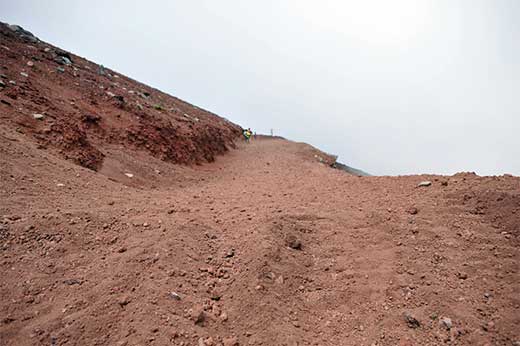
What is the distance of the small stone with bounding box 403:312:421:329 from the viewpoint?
233 cm

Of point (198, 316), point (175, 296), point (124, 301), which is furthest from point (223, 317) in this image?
point (124, 301)

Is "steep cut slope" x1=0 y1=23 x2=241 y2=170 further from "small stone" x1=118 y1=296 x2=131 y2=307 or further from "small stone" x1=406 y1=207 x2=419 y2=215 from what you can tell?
"small stone" x1=406 y1=207 x2=419 y2=215

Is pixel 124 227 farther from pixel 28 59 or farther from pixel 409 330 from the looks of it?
pixel 28 59

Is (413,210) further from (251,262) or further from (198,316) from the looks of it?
(198,316)

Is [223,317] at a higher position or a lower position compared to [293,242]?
lower

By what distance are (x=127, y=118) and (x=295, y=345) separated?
868 centimetres

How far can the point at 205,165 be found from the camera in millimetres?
10609

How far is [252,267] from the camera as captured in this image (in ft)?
9.68

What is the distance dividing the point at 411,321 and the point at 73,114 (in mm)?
8041

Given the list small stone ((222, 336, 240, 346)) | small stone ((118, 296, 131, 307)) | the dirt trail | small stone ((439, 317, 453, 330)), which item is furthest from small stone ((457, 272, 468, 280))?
small stone ((118, 296, 131, 307))

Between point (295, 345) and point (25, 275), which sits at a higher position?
point (295, 345)

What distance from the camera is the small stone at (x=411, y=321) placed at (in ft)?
7.64

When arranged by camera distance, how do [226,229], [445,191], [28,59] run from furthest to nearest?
1. [28,59]
2. [445,191]
3. [226,229]

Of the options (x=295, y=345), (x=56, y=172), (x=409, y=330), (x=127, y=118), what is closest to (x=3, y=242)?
(x=56, y=172)
